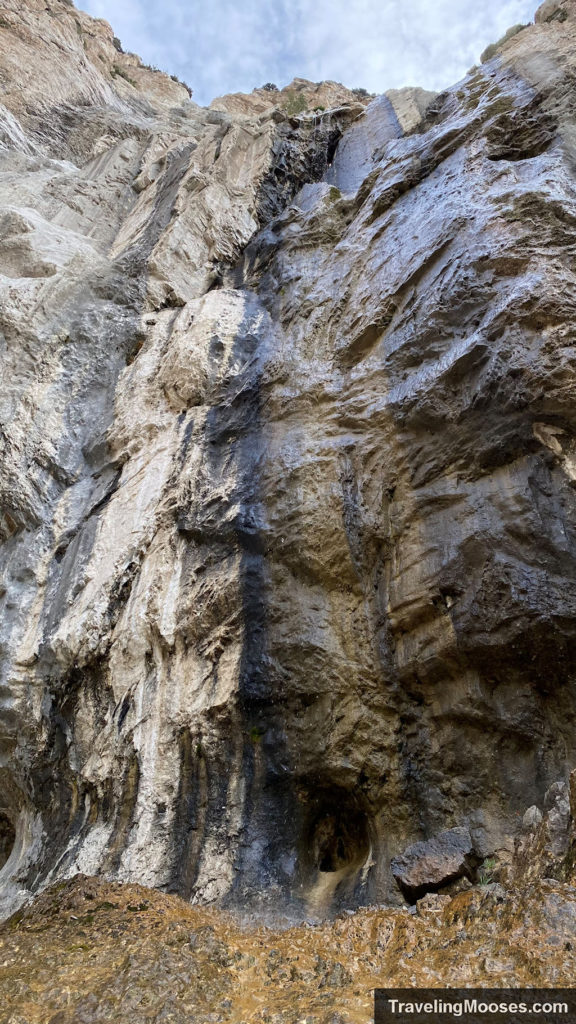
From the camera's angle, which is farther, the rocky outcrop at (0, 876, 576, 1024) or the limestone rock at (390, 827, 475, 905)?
the limestone rock at (390, 827, 475, 905)

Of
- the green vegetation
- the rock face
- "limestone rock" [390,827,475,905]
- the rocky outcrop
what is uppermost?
the green vegetation

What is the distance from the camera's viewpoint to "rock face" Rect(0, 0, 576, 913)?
236 inches

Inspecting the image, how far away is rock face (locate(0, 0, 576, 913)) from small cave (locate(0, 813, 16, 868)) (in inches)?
11.9

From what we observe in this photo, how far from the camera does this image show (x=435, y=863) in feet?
16.1

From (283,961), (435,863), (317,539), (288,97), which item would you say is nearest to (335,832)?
(435,863)

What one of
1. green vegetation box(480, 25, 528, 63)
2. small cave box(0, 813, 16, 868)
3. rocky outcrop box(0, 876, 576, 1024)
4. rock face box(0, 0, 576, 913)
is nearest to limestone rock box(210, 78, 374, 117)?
green vegetation box(480, 25, 528, 63)

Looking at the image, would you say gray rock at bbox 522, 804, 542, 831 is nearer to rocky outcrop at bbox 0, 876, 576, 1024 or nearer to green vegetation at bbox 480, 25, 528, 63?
rocky outcrop at bbox 0, 876, 576, 1024

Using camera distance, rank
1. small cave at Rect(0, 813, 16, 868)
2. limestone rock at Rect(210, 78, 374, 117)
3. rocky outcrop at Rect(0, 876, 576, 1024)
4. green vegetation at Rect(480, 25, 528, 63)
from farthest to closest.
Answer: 1. limestone rock at Rect(210, 78, 374, 117)
2. green vegetation at Rect(480, 25, 528, 63)
3. small cave at Rect(0, 813, 16, 868)
4. rocky outcrop at Rect(0, 876, 576, 1024)

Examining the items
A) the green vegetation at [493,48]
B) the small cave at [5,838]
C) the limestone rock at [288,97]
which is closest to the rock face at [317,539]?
the small cave at [5,838]

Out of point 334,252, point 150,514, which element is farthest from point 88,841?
point 334,252

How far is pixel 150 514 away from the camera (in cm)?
841

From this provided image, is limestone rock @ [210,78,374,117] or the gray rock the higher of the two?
limestone rock @ [210,78,374,117]

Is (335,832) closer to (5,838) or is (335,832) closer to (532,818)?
(532,818)

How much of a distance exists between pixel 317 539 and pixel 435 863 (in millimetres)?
3474
